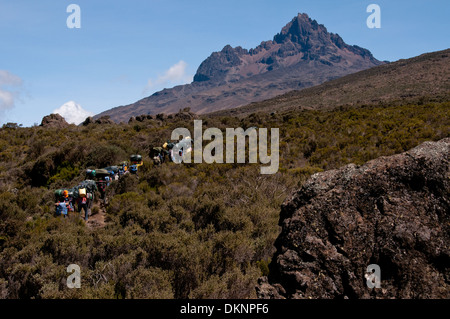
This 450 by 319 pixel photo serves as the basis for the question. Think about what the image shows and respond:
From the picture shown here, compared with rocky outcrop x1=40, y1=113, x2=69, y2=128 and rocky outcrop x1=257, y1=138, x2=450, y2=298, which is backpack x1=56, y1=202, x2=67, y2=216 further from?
rocky outcrop x1=40, y1=113, x2=69, y2=128

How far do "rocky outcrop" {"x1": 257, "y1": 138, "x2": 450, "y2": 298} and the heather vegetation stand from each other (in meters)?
1.27

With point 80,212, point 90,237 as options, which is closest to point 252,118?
point 80,212

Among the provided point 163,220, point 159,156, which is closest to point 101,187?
point 159,156

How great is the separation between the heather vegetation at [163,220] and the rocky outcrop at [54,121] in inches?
552

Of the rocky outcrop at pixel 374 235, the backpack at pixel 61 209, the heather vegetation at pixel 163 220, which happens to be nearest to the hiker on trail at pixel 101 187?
the heather vegetation at pixel 163 220

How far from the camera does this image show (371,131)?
1606 centimetres

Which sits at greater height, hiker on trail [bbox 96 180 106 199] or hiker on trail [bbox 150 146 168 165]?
hiker on trail [bbox 150 146 168 165]

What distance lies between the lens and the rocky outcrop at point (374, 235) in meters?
3.29

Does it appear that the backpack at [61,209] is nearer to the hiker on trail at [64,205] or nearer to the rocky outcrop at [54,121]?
the hiker on trail at [64,205]

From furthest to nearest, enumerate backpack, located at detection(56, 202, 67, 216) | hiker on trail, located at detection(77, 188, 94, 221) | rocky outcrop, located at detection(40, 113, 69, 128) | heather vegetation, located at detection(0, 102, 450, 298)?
rocky outcrop, located at detection(40, 113, 69, 128) < hiker on trail, located at detection(77, 188, 94, 221) < backpack, located at detection(56, 202, 67, 216) < heather vegetation, located at detection(0, 102, 450, 298)

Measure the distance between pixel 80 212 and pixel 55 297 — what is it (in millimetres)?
5594

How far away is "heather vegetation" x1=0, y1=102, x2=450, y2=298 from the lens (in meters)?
4.77

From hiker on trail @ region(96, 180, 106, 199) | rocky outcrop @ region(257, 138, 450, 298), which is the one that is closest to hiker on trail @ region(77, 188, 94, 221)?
hiker on trail @ region(96, 180, 106, 199)
